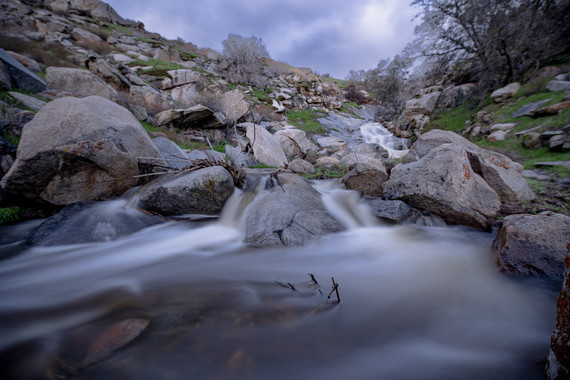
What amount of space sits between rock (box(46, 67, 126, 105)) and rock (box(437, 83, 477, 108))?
16.3 metres

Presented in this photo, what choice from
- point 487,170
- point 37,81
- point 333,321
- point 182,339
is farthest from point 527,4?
point 37,81

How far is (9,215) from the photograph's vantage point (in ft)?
10.9

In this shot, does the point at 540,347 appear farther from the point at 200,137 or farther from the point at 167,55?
the point at 167,55

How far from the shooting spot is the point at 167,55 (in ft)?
69.0

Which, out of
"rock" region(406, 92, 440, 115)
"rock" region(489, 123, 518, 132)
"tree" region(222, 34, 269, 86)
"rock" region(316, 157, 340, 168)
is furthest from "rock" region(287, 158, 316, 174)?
"tree" region(222, 34, 269, 86)

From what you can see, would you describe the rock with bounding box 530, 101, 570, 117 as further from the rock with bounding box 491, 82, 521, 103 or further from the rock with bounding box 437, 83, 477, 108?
the rock with bounding box 437, 83, 477, 108

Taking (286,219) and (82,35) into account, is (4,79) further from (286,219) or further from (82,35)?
(82,35)

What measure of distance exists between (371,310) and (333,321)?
39 cm

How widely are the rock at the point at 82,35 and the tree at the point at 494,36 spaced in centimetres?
2466

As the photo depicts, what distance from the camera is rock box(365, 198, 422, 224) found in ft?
11.7

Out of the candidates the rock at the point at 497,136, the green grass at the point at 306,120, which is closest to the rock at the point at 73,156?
the rock at the point at 497,136

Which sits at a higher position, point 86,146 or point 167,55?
point 167,55

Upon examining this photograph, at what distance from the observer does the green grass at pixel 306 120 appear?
50.5 feet

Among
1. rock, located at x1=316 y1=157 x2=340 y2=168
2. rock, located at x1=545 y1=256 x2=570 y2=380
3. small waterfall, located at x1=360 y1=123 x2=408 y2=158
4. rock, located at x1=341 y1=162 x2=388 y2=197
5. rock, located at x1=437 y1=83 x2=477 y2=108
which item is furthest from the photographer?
small waterfall, located at x1=360 y1=123 x2=408 y2=158
